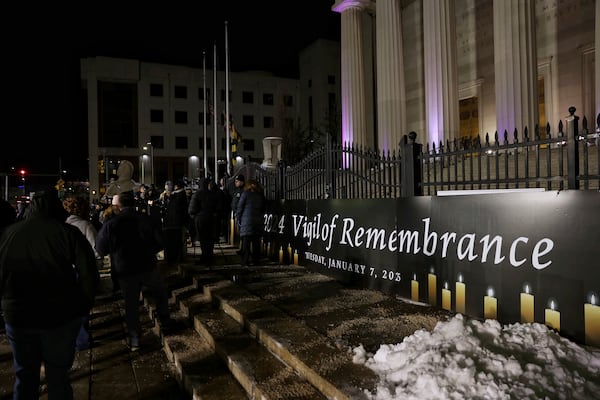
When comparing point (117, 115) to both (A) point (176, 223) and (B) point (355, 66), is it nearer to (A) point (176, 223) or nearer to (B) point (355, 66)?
(B) point (355, 66)

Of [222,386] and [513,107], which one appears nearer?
[222,386]

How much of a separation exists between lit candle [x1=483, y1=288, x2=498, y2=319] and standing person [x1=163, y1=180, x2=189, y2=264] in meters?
7.19

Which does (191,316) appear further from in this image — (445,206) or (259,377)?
(445,206)

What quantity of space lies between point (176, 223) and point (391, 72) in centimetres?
1335

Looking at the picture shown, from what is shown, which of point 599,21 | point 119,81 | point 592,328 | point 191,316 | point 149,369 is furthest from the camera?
point 119,81

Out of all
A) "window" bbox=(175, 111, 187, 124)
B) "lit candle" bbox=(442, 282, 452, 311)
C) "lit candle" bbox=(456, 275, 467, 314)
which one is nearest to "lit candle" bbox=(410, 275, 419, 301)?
"lit candle" bbox=(442, 282, 452, 311)

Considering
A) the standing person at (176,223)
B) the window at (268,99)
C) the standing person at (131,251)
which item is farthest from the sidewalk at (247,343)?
the window at (268,99)

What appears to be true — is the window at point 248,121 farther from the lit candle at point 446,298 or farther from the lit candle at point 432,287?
the lit candle at point 446,298

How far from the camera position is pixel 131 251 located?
548 cm

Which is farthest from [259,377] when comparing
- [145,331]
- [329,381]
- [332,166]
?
[332,166]

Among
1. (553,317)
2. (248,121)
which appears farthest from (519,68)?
(248,121)

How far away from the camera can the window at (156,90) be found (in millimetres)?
59844

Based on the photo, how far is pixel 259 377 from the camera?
4.01 metres

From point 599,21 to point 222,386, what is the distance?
14686 millimetres
